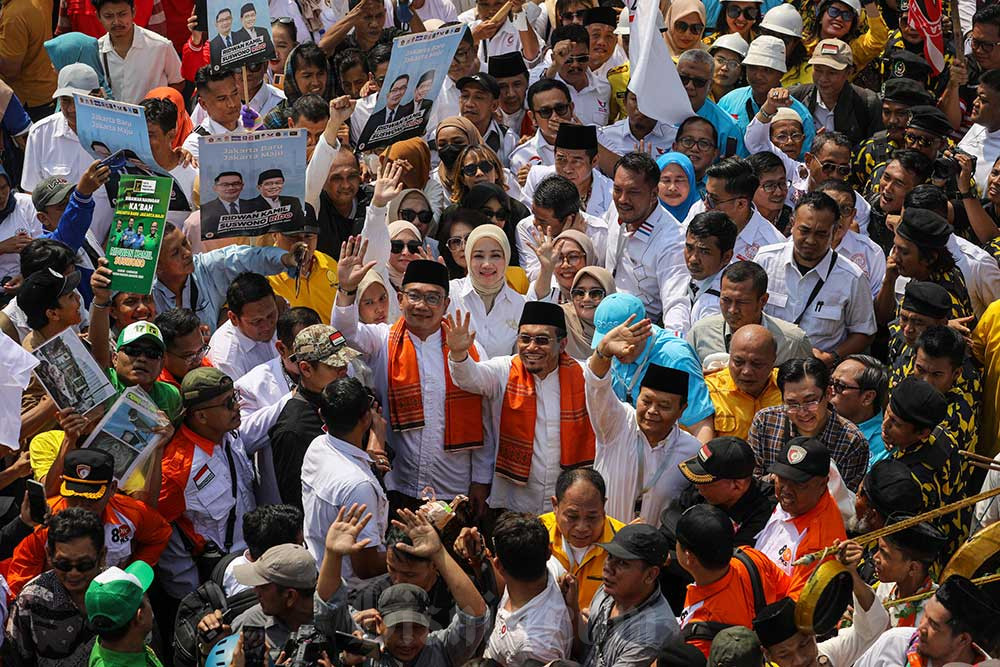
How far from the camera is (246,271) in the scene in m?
8.40

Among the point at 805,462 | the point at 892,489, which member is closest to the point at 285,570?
the point at 805,462

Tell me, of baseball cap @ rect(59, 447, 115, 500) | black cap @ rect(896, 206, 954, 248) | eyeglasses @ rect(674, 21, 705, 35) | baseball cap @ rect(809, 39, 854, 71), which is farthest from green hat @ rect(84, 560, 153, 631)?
eyeglasses @ rect(674, 21, 705, 35)

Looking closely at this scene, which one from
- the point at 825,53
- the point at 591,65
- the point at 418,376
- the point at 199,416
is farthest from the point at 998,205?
the point at 199,416

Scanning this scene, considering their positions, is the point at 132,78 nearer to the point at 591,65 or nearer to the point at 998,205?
the point at 591,65

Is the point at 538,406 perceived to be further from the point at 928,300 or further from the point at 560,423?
the point at 928,300

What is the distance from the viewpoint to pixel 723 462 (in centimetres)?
659

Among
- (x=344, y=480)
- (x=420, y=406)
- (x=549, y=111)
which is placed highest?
(x=344, y=480)

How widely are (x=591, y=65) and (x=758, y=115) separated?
1.62m

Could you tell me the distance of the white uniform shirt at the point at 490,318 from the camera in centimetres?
832

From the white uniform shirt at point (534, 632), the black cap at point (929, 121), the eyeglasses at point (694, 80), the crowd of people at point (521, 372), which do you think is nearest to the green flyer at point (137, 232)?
the crowd of people at point (521, 372)

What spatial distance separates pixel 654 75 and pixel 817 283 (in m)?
2.30

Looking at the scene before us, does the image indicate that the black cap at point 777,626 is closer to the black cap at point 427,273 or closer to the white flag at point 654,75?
the black cap at point 427,273

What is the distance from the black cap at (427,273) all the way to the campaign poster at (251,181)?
943 mm

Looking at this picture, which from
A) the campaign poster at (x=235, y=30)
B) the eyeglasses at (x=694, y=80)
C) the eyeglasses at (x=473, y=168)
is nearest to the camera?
the eyeglasses at (x=473, y=168)
